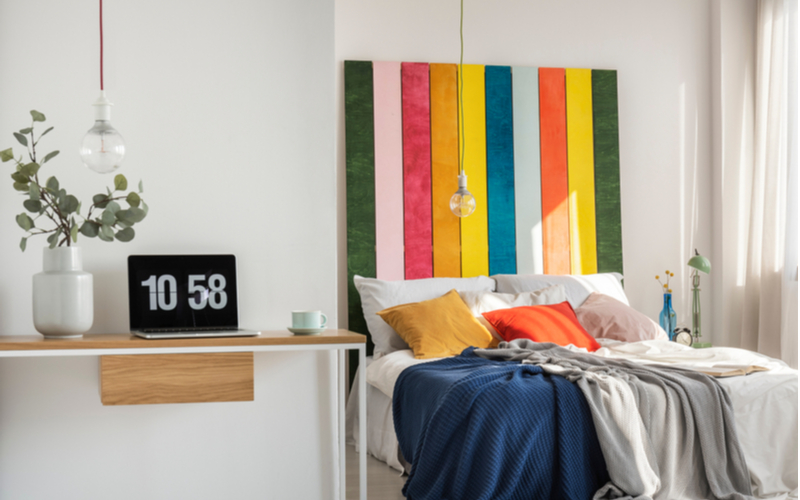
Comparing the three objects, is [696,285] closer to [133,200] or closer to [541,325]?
[541,325]

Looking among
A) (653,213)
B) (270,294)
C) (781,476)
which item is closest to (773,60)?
(653,213)

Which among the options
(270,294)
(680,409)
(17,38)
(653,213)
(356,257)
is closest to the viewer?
(17,38)

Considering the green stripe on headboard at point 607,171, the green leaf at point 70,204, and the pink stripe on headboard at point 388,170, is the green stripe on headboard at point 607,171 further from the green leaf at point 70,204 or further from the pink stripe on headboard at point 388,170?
the green leaf at point 70,204

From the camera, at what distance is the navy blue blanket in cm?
237

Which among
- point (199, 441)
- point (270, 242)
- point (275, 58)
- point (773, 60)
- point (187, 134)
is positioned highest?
point (773, 60)

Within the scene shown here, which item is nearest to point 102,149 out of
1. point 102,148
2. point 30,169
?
point 102,148

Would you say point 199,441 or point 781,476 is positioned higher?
point 199,441

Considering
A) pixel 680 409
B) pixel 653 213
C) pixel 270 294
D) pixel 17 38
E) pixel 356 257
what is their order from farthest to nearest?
pixel 653 213
pixel 356 257
pixel 680 409
pixel 270 294
pixel 17 38

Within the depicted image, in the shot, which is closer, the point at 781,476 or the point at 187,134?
the point at 187,134

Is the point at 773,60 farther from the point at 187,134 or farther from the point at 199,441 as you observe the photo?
the point at 199,441

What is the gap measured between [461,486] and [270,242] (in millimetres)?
1112

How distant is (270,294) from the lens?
7.82 ft

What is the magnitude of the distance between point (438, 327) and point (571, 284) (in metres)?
1.19

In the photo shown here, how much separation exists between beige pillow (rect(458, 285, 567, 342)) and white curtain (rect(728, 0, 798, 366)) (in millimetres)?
1547
